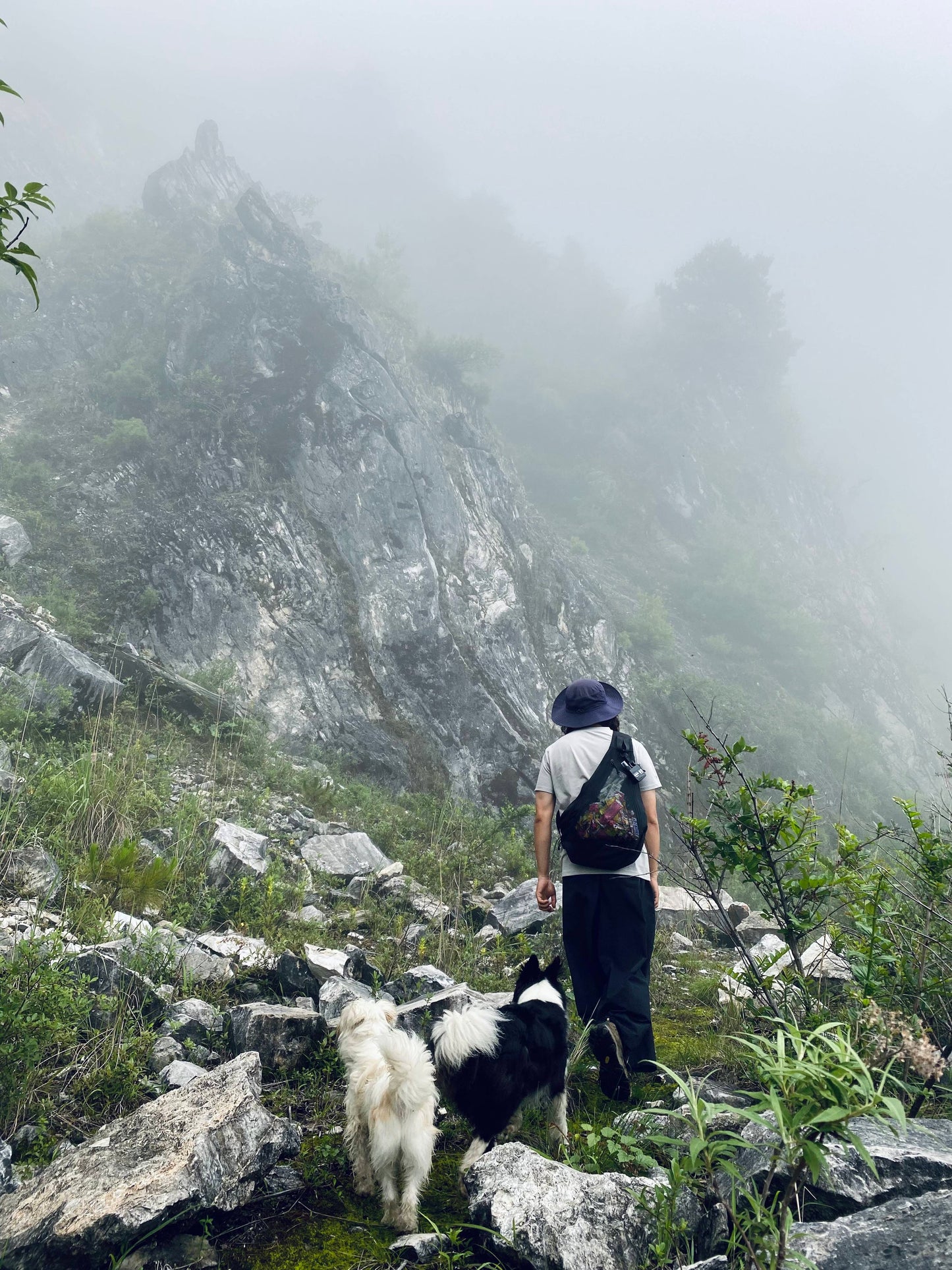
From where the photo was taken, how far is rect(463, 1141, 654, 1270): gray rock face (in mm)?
1896

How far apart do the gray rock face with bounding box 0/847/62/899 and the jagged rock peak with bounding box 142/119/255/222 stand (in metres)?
28.3

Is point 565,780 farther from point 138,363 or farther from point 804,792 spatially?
point 138,363

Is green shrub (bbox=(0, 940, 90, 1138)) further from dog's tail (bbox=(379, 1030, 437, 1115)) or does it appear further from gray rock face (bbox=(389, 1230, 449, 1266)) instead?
gray rock face (bbox=(389, 1230, 449, 1266))

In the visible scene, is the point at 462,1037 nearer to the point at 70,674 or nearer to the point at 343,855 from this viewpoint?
the point at 343,855

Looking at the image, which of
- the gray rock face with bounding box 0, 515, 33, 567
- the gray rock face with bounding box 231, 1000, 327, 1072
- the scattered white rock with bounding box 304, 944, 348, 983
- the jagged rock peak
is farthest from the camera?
the jagged rock peak

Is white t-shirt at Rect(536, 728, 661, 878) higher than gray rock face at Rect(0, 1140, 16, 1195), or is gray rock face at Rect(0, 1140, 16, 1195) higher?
white t-shirt at Rect(536, 728, 661, 878)

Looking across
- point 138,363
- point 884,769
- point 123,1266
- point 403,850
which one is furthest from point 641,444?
point 123,1266

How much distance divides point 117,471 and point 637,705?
14409 millimetres

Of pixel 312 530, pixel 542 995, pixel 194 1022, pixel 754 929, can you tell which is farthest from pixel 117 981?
pixel 312 530

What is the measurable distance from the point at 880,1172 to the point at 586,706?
90.8 inches

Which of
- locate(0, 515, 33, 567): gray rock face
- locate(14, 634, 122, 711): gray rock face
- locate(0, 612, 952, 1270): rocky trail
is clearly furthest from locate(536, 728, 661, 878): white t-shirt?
locate(0, 515, 33, 567): gray rock face

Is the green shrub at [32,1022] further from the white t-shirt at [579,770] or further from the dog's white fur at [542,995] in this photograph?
the white t-shirt at [579,770]

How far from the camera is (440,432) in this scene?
22.7m

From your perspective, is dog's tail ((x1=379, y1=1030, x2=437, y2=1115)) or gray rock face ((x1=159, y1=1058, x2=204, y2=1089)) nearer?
dog's tail ((x1=379, y1=1030, x2=437, y2=1115))
